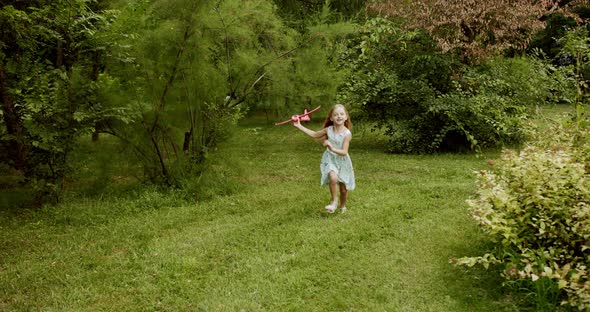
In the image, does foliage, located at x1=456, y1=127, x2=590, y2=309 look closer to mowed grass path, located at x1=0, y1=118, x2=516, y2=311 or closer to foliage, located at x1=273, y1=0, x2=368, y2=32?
mowed grass path, located at x1=0, y1=118, x2=516, y2=311

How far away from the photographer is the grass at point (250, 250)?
387 cm

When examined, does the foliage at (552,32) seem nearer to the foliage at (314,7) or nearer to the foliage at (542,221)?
the foliage at (314,7)

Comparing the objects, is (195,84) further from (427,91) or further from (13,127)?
(427,91)

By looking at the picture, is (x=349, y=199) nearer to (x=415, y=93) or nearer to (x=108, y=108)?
(x=108, y=108)

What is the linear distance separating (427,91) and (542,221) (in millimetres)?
6275

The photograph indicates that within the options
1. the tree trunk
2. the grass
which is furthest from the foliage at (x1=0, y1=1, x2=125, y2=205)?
the grass

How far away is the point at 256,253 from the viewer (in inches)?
187

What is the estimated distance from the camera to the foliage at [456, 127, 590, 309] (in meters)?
3.52

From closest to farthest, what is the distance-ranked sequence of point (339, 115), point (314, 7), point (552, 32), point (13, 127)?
point (339, 115) → point (13, 127) → point (314, 7) → point (552, 32)

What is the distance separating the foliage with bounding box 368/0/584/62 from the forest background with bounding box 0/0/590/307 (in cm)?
3

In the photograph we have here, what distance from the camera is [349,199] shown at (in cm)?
651

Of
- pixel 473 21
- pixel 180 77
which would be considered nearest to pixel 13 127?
pixel 180 77

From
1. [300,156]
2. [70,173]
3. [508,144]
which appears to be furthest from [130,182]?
[508,144]

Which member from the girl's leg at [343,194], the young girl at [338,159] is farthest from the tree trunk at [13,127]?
the girl's leg at [343,194]
